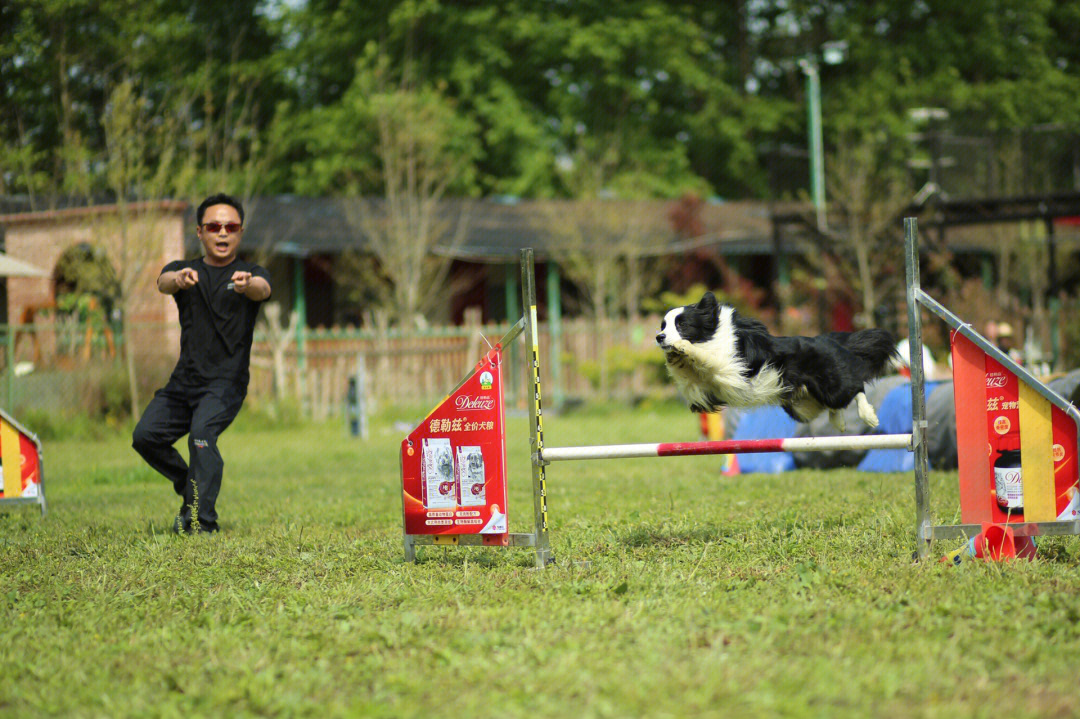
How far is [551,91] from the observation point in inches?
1176

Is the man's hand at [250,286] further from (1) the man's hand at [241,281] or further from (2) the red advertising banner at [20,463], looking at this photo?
(2) the red advertising banner at [20,463]

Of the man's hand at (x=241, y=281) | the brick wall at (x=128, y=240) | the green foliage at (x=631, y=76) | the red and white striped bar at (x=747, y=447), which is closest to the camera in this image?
the red and white striped bar at (x=747, y=447)

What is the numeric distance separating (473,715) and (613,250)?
65.1 feet

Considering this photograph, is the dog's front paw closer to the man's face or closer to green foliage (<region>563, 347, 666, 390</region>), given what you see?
the man's face

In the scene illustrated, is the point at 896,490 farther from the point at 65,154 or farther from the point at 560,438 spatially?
the point at 65,154

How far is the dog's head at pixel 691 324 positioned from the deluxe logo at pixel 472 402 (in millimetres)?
882

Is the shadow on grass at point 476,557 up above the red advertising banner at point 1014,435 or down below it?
below

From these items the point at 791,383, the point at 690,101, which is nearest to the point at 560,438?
the point at 791,383

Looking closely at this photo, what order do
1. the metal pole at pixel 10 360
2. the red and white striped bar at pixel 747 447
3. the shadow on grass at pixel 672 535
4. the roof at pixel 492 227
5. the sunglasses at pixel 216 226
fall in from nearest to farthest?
the red and white striped bar at pixel 747 447 → the shadow on grass at pixel 672 535 → the sunglasses at pixel 216 226 → the metal pole at pixel 10 360 → the roof at pixel 492 227

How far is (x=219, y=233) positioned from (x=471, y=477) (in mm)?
2246

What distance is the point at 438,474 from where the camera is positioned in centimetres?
523

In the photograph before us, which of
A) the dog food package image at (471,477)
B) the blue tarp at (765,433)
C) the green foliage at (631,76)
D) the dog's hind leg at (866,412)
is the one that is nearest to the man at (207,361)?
the dog food package image at (471,477)

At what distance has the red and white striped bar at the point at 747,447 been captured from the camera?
15.4ft

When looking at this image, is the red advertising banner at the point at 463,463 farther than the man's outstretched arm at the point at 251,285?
No
